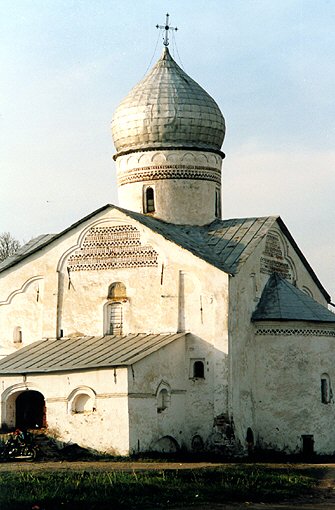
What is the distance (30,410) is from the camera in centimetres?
2114

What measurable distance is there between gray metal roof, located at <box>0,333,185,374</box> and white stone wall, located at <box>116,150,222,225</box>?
366 centimetres

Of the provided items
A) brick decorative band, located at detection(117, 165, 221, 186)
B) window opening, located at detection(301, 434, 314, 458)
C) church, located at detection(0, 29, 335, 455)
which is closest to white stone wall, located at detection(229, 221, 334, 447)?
church, located at detection(0, 29, 335, 455)

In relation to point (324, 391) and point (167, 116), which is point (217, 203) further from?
point (324, 391)

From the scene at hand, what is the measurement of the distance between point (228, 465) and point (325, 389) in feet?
16.1

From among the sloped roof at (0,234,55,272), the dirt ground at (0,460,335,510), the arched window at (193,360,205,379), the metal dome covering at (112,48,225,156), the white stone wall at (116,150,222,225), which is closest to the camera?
the dirt ground at (0,460,335,510)

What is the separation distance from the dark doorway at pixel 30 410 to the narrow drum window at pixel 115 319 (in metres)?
2.04

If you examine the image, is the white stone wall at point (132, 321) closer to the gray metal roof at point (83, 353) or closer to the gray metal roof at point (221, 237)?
the gray metal roof at point (83, 353)

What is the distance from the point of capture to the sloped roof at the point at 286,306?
21.8 meters

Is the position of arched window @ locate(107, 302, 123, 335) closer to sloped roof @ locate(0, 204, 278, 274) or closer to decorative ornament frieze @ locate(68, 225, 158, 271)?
decorative ornament frieze @ locate(68, 225, 158, 271)

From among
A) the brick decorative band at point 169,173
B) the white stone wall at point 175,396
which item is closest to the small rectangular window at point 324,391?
the white stone wall at point 175,396

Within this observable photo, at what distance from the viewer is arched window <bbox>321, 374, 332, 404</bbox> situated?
21.9 metres

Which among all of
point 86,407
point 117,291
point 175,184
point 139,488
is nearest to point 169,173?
point 175,184

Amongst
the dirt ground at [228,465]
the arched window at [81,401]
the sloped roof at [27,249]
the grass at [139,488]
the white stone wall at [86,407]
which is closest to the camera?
the grass at [139,488]

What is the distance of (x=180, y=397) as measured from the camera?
20.9m
